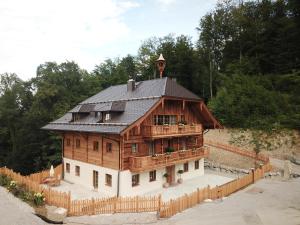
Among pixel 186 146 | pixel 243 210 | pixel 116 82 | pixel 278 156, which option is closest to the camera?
pixel 243 210

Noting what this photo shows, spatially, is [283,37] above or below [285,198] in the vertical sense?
above

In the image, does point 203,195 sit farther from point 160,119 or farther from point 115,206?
point 160,119

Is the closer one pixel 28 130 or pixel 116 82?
pixel 28 130

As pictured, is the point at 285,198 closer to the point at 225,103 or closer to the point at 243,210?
the point at 243,210

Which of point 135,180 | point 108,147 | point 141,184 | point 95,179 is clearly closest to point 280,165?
point 141,184

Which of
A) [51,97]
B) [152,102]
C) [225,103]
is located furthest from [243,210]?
[51,97]

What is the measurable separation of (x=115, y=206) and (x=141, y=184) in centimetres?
516

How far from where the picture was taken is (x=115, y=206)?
61.0 feet

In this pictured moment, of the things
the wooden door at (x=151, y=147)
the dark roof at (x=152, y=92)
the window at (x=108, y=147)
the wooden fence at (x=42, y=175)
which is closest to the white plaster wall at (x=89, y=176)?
the wooden fence at (x=42, y=175)

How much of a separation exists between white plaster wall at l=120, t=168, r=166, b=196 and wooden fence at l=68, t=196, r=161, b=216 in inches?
133

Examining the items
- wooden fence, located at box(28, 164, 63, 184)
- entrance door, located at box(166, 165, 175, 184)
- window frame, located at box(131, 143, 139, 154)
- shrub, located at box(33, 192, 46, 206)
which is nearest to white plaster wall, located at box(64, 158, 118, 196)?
wooden fence, located at box(28, 164, 63, 184)

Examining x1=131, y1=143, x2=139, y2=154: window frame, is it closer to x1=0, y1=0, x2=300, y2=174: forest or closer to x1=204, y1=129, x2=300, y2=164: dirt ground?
x1=204, y1=129, x2=300, y2=164: dirt ground

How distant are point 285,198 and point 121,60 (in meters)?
59.7

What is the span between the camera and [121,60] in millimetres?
74250
